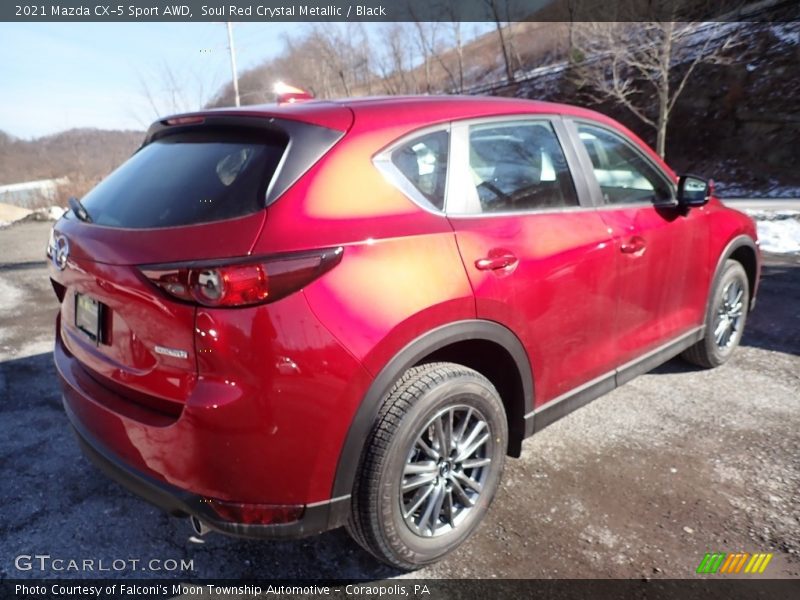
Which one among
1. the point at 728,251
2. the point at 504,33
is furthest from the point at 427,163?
the point at 504,33

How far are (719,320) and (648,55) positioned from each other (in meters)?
14.9

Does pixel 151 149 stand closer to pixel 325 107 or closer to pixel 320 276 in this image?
pixel 325 107

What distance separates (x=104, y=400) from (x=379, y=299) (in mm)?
1106

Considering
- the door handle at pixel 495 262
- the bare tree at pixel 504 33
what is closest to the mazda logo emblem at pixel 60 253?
the door handle at pixel 495 262

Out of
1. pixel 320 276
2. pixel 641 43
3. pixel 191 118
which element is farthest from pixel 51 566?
pixel 641 43

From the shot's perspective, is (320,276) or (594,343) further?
(594,343)

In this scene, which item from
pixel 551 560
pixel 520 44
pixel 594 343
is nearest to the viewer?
pixel 551 560

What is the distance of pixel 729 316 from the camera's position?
408 centimetres

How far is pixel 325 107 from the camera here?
2.25 meters

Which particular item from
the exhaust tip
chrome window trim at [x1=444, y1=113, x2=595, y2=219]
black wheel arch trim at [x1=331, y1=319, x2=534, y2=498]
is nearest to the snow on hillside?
chrome window trim at [x1=444, y1=113, x2=595, y2=219]

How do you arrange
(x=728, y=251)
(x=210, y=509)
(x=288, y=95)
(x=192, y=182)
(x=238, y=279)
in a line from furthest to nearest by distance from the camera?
(x=728, y=251)
(x=288, y=95)
(x=192, y=182)
(x=210, y=509)
(x=238, y=279)

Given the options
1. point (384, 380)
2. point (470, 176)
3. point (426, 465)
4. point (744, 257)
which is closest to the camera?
point (384, 380)

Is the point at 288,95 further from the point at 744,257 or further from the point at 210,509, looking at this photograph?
the point at 744,257

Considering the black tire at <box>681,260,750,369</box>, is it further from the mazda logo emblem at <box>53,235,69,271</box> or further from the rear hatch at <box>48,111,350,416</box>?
the mazda logo emblem at <box>53,235,69,271</box>
